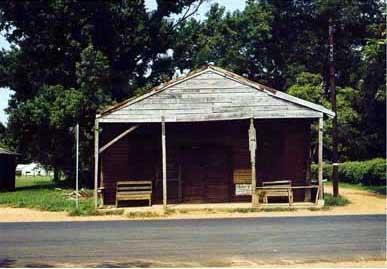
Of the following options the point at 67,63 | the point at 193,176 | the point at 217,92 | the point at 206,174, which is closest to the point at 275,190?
the point at 206,174

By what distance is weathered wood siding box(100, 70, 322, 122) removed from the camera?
22.0 m

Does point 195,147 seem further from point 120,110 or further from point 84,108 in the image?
point 84,108

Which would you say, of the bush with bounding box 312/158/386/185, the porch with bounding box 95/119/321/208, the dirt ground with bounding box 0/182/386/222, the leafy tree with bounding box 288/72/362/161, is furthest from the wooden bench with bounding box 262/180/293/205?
the leafy tree with bounding box 288/72/362/161

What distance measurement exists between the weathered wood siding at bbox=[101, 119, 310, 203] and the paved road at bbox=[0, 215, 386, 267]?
7089 millimetres

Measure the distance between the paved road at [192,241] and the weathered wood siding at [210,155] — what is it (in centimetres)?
709

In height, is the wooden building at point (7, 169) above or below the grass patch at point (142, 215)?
above

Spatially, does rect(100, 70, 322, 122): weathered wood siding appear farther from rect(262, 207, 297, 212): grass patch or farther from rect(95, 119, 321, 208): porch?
rect(262, 207, 297, 212): grass patch

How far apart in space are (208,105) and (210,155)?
297 cm

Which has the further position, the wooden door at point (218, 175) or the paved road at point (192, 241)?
the wooden door at point (218, 175)

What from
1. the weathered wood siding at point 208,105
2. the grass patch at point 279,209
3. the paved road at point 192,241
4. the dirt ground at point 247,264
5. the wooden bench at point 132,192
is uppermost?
the weathered wood siding at point 208,105

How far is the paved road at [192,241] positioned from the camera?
1008cm

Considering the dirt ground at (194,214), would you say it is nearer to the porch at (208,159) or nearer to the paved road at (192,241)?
the paved road at (192,241)

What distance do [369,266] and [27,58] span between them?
102ft

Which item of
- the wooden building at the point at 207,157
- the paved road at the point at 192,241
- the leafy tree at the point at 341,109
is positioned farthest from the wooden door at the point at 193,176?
the leafy tree at the point at 341,109
